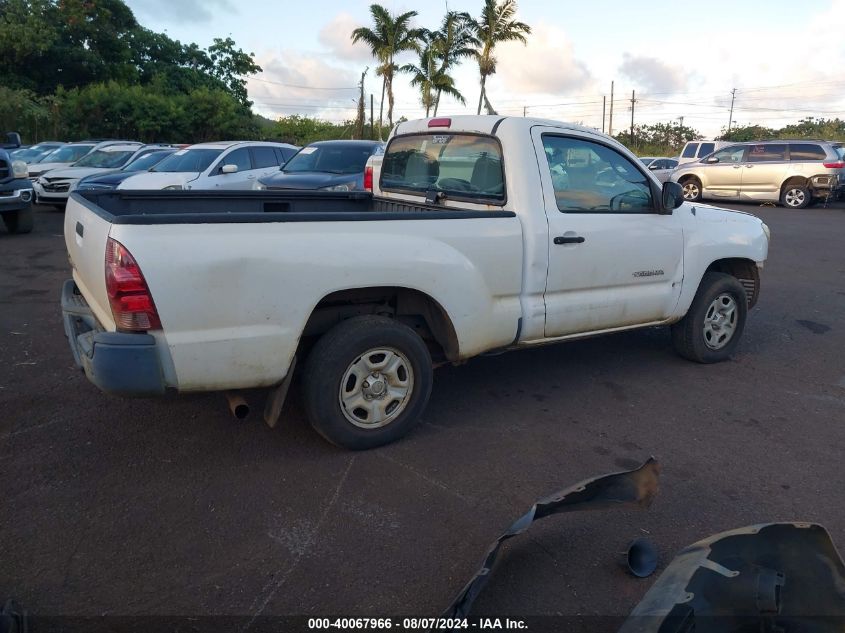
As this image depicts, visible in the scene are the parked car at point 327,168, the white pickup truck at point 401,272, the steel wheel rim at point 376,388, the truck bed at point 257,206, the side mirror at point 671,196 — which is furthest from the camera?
the parked car at point 327,168

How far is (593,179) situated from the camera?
488cm

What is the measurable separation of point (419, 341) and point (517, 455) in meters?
0.87

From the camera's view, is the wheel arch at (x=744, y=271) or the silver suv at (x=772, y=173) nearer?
the wheel arch at (x=744, y=271)

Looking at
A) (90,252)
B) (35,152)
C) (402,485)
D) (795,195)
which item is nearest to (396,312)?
(402,485)

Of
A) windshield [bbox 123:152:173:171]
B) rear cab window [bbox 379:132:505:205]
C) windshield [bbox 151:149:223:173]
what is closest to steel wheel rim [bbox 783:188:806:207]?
windshield [bbox 151:149:223:173]

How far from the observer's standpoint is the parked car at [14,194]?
11.6 m

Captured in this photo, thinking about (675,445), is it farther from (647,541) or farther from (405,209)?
(405,209)

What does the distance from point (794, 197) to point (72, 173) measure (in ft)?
59.6

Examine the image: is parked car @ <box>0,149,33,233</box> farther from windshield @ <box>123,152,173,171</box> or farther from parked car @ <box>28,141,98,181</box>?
parked car @ <box>28,141,98,181</box>

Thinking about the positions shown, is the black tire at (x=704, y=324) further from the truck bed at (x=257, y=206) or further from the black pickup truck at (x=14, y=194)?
the black pickup truck at (x=14, y=194)

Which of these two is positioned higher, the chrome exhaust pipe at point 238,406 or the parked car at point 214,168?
the parked car at point 214,168

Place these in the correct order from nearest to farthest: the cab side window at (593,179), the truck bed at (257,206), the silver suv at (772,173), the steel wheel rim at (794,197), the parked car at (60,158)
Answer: the truck bed at (257,206) < the cab side window at (593,179) < the parked car at (60,158) < the silver suv at (772,173) < the steel wheel rim at (794,197)

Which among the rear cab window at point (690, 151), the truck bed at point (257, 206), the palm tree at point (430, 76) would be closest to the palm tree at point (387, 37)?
the palm tree at point (430, 76)

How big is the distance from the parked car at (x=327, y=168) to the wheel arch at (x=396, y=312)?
7.11 metres
